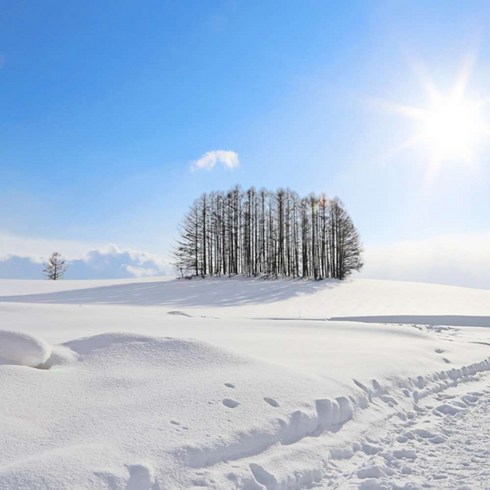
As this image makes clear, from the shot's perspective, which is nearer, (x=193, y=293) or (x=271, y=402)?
(x=271, y=402)

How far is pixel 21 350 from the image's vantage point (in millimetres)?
4766

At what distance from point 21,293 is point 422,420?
27771mm

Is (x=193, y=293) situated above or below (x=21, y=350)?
below

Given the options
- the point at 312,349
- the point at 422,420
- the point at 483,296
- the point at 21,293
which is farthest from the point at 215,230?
the point at 422,420

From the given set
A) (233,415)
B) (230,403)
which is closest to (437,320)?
(230,403)

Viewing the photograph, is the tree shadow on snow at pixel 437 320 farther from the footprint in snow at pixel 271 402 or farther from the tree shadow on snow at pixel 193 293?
the footprint in snow at pixel 271 402

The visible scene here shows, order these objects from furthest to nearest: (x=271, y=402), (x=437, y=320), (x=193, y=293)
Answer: (x=193, y=293)
(x=437, y=320)
(x=271, y=402)

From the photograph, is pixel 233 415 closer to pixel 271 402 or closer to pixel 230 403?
pixel 230 403

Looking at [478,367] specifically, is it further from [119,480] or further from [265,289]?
[265,289]

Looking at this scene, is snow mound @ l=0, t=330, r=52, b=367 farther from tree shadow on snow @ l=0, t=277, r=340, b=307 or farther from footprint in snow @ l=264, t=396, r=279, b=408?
tree shadow on snow @ l=0, t=277, r=340, b=307

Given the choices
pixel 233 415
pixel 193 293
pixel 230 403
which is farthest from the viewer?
pixel 193 293

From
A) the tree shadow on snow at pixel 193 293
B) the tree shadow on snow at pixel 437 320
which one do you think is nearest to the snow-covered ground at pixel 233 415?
the tree shadow on snow at pixel 437 320

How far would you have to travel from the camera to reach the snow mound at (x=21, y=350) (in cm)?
472

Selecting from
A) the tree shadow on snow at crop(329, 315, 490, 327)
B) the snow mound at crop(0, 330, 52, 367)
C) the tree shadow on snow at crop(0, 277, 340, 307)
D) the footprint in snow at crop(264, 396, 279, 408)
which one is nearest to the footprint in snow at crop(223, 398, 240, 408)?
the footprint in snow at crop(264, 396, 279, 408)
